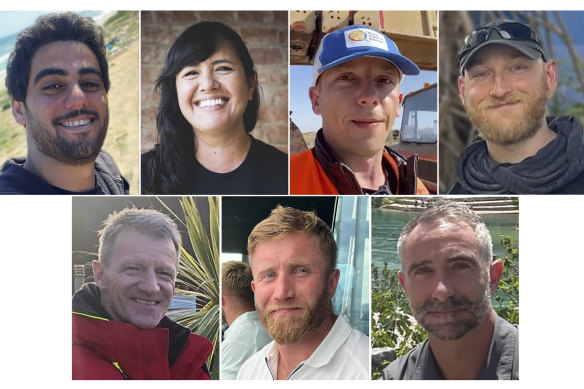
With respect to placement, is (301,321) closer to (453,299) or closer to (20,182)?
(453,299)

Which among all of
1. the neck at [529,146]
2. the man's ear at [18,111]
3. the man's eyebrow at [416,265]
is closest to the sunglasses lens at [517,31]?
the neck at [529,146]

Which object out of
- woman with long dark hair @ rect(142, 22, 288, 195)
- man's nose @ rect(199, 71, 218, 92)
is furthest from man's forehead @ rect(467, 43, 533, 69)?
man's nose @ rect(199, 71, 218, 92)

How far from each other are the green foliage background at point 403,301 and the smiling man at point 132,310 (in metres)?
1.22

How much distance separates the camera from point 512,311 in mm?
8445

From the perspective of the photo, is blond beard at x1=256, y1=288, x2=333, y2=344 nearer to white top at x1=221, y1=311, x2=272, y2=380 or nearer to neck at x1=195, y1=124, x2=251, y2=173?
white top at x1=221, y1=311, x2=272, y2=380

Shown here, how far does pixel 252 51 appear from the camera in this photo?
8.40 m

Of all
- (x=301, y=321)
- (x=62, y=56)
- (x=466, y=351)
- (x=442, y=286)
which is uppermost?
(x=62, y=56)

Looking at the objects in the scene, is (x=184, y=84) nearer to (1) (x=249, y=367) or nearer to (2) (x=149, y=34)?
(2) (x=149, y=34)

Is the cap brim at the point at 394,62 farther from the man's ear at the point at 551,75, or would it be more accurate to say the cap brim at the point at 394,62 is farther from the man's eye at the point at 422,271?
the man's eye at the point at 422,271

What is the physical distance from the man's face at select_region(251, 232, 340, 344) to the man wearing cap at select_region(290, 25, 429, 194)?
17.4 inches

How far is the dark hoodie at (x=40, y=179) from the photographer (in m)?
8.43

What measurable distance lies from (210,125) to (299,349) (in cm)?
166

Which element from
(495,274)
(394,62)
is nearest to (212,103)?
(394,62)

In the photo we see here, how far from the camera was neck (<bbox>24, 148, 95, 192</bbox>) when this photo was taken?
8.45m
